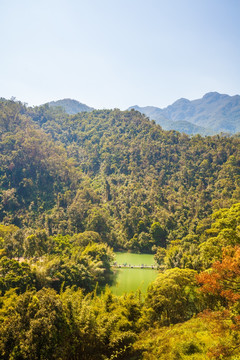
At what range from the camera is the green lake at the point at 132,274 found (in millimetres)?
22766

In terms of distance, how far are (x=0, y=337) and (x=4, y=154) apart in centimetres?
5934

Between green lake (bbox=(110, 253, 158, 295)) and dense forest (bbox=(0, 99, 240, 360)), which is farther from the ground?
dense forest (bbox=(0, 99, 240, 360))

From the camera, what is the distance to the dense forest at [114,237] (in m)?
8.77

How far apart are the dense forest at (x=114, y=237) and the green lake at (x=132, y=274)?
5.20ft

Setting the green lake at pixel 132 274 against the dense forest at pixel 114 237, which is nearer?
the dense forest at pixel 114 237

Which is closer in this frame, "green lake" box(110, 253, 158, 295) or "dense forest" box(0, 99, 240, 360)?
"dense forest" box(0, 99, 240, 360)

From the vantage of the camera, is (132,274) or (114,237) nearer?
(132,274)

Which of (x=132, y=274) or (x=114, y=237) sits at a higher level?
(x=114, y=237)

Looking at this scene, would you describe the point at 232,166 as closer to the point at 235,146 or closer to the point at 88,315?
the point at 235,146

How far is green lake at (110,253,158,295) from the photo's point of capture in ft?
74.7

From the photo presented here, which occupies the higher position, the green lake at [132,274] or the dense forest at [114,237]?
the dense forest at [114,237]

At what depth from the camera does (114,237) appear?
39.7 meters

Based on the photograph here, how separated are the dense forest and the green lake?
1.58 metres

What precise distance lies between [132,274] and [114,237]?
12680 mm
